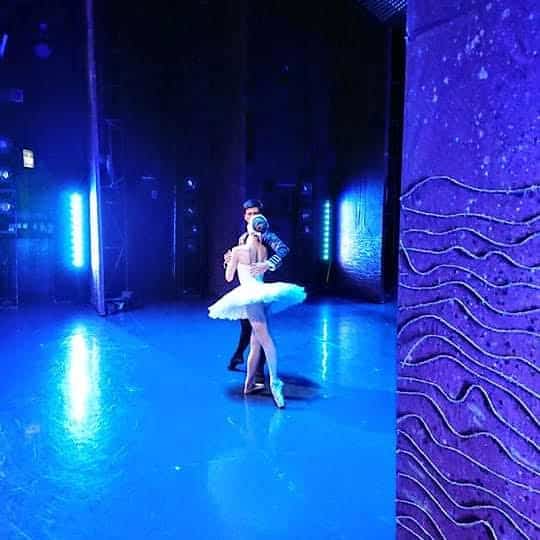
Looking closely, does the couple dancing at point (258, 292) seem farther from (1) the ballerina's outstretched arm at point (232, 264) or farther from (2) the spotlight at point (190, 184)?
(2) the spotlight at point (190, 184)

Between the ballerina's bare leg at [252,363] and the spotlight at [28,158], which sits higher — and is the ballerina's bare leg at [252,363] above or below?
below

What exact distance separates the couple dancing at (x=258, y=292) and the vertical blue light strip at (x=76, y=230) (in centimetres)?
705

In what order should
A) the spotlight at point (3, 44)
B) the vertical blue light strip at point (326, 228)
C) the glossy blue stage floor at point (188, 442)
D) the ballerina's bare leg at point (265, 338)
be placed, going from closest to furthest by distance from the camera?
the glossy blue stage floor at point (188, 442), the ballerina's bare leg at point (265, 338), the spotlight at point (3, 44), the vertical blue light strip at point (326, 228)

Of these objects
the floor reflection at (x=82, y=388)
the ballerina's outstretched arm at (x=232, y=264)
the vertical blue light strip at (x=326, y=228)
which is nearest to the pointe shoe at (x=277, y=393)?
the ballerina's outstretched arm at (x=232, y=264)

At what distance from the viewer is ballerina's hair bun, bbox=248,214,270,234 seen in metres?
5.09

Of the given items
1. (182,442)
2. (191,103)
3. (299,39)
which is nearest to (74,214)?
(191,103)

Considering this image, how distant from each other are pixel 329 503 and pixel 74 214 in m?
9.40

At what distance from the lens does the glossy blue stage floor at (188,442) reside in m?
3.15

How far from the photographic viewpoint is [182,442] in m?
4.30

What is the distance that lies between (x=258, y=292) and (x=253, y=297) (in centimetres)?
7

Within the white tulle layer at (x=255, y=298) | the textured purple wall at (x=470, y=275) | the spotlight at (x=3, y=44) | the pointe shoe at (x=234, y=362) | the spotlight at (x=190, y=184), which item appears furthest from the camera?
the spotlight at (x=190, y=184)

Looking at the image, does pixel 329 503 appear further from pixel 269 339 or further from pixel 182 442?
pixel 269 339

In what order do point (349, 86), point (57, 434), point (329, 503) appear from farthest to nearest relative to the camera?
point (349, 86) < point (57, 434) < point (329, 503)

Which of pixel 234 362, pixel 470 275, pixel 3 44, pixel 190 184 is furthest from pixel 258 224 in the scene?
pixel 3 44
